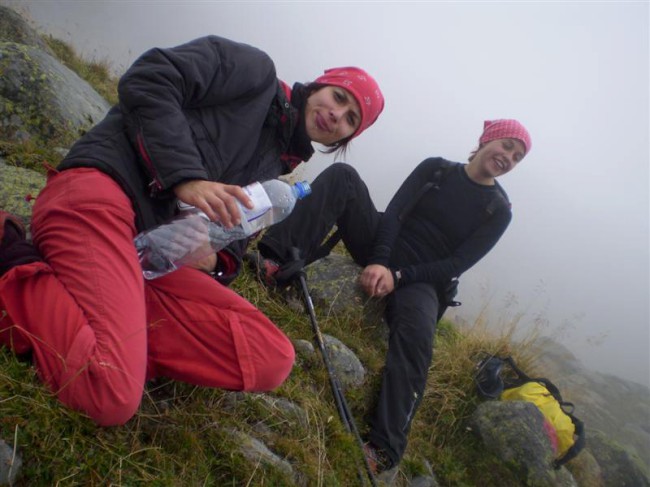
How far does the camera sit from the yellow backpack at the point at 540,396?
13.8ft

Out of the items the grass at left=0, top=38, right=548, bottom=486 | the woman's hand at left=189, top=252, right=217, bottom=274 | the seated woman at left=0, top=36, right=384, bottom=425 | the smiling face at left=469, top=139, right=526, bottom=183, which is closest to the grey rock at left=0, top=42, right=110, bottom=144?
the grass at left=0, top=38, right=548, bottom=486

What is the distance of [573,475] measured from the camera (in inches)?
172

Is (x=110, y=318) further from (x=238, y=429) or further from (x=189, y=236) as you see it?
(x=238, y=429)

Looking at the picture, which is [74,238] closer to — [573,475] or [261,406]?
[261,406]

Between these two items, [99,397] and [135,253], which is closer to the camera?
[99,397]

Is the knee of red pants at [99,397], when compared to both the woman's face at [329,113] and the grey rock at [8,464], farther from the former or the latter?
the woman's face at [329,113]

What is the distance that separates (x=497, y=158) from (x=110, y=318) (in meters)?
4.34

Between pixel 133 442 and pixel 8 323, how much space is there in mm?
723

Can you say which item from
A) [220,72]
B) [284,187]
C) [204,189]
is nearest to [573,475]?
[284,187]

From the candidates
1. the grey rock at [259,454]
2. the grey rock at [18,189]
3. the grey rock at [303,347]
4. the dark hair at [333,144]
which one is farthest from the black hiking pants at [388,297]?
the grey rock at [18,189]

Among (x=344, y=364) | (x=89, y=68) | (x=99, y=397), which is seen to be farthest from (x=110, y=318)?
(x=89, y=68)

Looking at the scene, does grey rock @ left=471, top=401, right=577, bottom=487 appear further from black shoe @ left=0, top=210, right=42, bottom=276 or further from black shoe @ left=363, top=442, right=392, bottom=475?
black shoe @ left=0, top=210, right=42, bottom=276

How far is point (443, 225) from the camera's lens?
4660 millimetres

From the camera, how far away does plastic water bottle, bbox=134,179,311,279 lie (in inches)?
87.8
